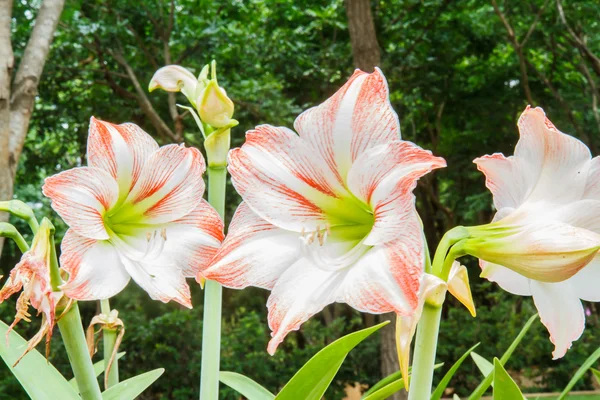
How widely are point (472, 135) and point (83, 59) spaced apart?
2366 millimetres

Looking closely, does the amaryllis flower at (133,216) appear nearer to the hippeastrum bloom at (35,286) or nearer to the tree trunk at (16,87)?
the hippeastrum bloom at (35,286)

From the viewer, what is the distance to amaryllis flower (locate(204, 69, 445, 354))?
0.95 feet

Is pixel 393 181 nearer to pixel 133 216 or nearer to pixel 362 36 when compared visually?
pixel 133 216

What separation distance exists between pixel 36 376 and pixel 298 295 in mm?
211

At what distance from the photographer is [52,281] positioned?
1.11 ft

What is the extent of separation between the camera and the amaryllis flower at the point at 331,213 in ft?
0.95

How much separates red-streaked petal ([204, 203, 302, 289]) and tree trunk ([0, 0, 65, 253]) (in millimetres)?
1304

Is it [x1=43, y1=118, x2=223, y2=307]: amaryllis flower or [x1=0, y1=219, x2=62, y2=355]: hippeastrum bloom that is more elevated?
[x1=43, y1=118, x2=223, y2=307]: amaryllis flower

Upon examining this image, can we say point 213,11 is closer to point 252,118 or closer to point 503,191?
point 252,118

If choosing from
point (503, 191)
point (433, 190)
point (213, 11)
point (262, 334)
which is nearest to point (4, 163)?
point (503, 191)

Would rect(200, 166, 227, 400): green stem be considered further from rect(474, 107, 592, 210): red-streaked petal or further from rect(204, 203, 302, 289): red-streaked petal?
rect(474, 107, 592, 210): red-streaked petal

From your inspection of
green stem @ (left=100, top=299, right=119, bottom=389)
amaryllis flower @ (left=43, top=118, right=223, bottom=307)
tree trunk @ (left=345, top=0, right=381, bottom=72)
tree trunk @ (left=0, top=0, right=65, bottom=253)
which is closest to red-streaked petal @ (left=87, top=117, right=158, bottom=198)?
amaryllis flower @ (left=43, top=118, right=223, bottom=307)

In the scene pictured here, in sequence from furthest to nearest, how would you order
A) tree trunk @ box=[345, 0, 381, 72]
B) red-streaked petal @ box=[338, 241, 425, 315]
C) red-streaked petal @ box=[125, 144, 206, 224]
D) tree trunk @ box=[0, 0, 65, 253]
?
tree trunk @ box=[345, 0, 381, 72]
tree trunk @ box=[0, 0, 65, 253]
red-streaked petal @ box=[125, 144, 206, 224]
red-streaked petal @ box=[338, 241, 425, 315]

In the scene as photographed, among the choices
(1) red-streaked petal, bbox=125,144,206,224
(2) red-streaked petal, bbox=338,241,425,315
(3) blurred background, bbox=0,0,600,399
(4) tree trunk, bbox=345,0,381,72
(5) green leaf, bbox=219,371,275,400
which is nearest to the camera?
(2) red-streaked petal, bbox=338,241,425,315
